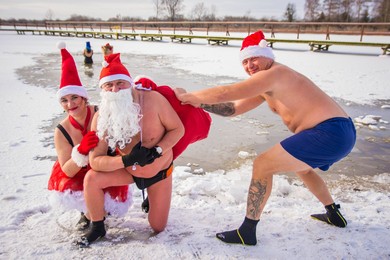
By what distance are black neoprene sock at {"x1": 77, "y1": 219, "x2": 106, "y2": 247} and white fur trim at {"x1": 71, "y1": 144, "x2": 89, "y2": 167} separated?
1.48ft

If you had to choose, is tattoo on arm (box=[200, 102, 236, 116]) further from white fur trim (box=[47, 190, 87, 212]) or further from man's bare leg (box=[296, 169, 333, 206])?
white fur trim (box=[47, 190, 87, 212])

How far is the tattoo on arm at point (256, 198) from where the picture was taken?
2.26 metres

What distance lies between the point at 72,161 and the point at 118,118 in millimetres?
544

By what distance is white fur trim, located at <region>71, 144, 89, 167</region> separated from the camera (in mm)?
2213

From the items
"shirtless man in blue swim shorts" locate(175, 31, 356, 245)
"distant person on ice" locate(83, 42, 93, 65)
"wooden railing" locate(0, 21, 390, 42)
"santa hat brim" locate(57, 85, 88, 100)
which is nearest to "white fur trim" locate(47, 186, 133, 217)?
"santa hat brim" locate(57, 85, 88, 100)

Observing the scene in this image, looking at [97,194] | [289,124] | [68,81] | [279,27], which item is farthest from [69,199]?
[279,27]

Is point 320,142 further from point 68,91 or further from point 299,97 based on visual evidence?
point 68,91

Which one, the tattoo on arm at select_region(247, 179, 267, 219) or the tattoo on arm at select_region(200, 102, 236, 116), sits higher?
the tattoo on arm at select_region(200, 102, 236, 116)

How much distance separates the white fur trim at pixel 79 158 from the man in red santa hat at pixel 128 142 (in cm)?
7

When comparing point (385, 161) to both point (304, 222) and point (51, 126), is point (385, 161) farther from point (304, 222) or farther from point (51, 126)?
point (51, 126)

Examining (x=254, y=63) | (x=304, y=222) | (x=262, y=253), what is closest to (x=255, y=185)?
(x=262, y=253)

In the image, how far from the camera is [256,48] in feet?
7.85

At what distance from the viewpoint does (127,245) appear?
223cm

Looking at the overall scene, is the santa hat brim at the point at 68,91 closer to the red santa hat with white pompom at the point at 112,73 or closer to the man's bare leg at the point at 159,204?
the red santa hat with white pompom at the point at 112,73
